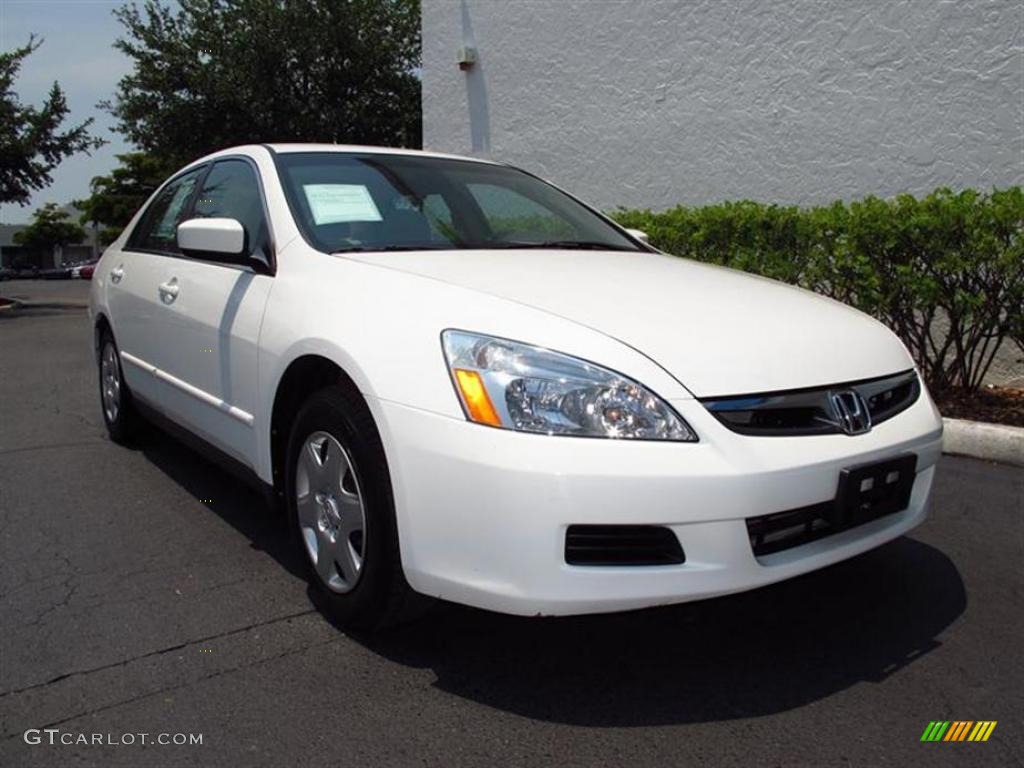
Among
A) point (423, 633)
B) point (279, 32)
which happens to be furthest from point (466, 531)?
point (279, 32)

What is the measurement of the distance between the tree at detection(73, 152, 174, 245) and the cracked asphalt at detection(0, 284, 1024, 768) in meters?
56.2

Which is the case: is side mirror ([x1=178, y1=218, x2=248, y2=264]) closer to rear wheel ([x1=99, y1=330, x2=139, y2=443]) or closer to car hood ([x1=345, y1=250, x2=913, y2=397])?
car hood ([x1=345, y1=250, x2=913, y2=397])

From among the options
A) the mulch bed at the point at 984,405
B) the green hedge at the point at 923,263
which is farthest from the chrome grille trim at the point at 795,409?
the mulch bed at the point at 984,405

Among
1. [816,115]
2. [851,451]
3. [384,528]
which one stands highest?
[816,115]

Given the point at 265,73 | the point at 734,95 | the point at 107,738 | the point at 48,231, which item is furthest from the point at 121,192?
the point at 107,738

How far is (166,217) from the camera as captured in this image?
181 inches

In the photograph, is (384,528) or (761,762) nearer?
(761,762)

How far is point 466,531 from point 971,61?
7.13m

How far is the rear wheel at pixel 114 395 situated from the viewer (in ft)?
16.1

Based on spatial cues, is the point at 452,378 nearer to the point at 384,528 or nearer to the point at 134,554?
the point at 384,528

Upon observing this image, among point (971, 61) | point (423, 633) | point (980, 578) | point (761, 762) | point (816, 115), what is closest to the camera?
point (761, 762)

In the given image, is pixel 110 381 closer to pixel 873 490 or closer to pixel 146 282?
pixel 146 282

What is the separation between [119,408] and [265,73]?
60.7 feet

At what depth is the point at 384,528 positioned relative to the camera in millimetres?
2492
